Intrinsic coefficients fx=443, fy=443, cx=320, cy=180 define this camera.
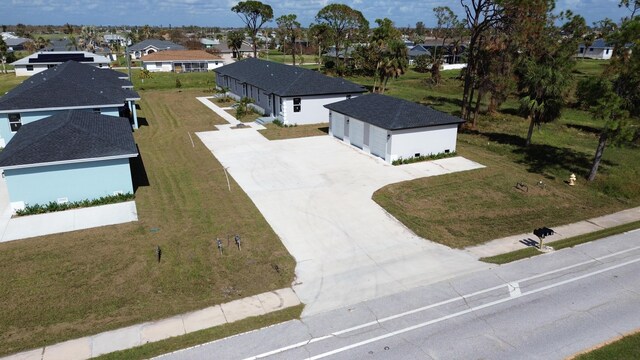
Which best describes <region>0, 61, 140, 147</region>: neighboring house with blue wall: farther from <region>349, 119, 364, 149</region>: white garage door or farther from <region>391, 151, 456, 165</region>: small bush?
<region>391, 151, 456, 165</region>: small bush

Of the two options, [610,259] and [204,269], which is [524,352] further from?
[204,269]

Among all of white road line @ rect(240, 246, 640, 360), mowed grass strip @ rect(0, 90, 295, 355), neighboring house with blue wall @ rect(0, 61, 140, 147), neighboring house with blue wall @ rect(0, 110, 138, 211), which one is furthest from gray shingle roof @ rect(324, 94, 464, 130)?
neighboring house with blue wall @ rect(0, 61, 140, 147)

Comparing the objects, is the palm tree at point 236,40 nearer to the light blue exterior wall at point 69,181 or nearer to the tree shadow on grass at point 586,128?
the tree shadow on grass at point 586,128

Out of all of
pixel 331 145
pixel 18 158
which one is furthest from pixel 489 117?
pixel 18 158

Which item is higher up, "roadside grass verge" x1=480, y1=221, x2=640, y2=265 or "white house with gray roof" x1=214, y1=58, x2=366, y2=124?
"white house with gray roof" x1=214, y1=58, x2=366, y2=124

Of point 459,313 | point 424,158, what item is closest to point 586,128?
point 424,158

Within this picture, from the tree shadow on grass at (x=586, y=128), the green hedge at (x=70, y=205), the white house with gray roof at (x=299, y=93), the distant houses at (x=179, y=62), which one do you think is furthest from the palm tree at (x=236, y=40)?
the green hedge at (x=70, y=205)
